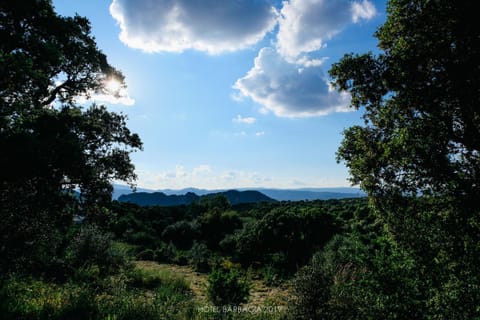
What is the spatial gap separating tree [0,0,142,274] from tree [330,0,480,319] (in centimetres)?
862

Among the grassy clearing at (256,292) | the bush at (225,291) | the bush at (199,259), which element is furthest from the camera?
the bush at (199,259)

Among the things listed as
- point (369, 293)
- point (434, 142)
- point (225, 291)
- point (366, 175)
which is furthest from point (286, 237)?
point (434, 142)

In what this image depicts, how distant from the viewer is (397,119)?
6602 millimetres

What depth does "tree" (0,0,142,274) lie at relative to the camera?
21.4ft

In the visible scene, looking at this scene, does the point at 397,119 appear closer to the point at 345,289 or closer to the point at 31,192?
the point at 345,289

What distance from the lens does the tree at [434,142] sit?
5359 millimetres

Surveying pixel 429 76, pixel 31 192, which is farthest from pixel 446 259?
pixel 31 192

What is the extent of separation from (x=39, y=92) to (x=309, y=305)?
37.8 feet

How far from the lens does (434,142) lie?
5.79 m

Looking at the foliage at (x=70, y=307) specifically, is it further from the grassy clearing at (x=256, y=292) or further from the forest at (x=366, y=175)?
the grassy clearing at (x=256, y=292)

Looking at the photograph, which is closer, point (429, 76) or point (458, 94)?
point (458, 94)

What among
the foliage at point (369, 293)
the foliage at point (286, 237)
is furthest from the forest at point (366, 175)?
the foliage at point (286, 237)

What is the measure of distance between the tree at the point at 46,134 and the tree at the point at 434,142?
862 centimetres

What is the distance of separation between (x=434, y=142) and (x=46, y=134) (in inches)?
400
